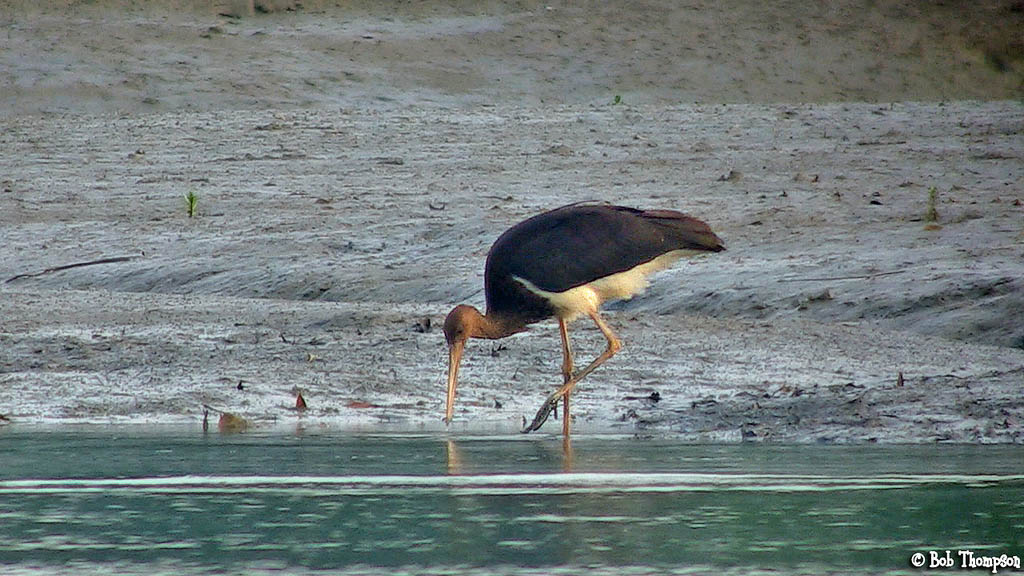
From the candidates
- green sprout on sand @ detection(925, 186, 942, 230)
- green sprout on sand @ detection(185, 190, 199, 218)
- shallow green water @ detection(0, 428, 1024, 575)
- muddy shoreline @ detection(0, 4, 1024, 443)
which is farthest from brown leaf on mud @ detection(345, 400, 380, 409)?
green sprout on sand @ detection(185, 190, 199, 218)

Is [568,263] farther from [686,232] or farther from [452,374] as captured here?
[452,374]

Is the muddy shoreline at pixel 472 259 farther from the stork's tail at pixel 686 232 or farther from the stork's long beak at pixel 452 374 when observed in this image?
the stork's tail at pixel 686 232

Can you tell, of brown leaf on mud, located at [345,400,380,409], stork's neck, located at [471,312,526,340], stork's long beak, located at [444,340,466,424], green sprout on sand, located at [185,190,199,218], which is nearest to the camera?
stork's long beak, located at [444,340,466,424]

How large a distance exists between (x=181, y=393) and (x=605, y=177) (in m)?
6.71

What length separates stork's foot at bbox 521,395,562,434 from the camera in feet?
23.0

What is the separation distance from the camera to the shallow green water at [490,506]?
13.5 ft

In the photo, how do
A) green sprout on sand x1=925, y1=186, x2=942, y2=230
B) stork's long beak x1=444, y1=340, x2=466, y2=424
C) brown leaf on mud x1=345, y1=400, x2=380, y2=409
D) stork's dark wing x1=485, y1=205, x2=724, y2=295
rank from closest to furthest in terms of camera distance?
1. stork's long beak x1=444, y1=340, x2=466, y2=424
2. stork's dark wing x1=485, y1=205, x2=724, y2=295
3. brown leaf on mud x1=345, y1=400, x2=380, y2=409
4. green sprout on sand x1=925, y1=186, x2=942, y2=230

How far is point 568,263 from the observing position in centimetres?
748

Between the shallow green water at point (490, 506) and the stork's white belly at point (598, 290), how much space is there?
1.14 m

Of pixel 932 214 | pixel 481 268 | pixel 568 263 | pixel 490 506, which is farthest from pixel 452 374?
pixel 932 214

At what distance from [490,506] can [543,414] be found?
218 centimetres

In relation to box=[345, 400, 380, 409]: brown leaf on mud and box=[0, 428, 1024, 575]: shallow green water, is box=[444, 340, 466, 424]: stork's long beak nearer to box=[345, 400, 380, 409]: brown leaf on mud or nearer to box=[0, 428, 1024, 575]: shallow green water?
box=[345, 400, 380, 409]: brown leaf on mud

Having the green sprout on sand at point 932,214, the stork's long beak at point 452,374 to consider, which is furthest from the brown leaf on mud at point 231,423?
the green sprout on sand at point 932,214

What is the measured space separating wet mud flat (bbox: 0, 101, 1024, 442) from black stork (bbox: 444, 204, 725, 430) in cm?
31
